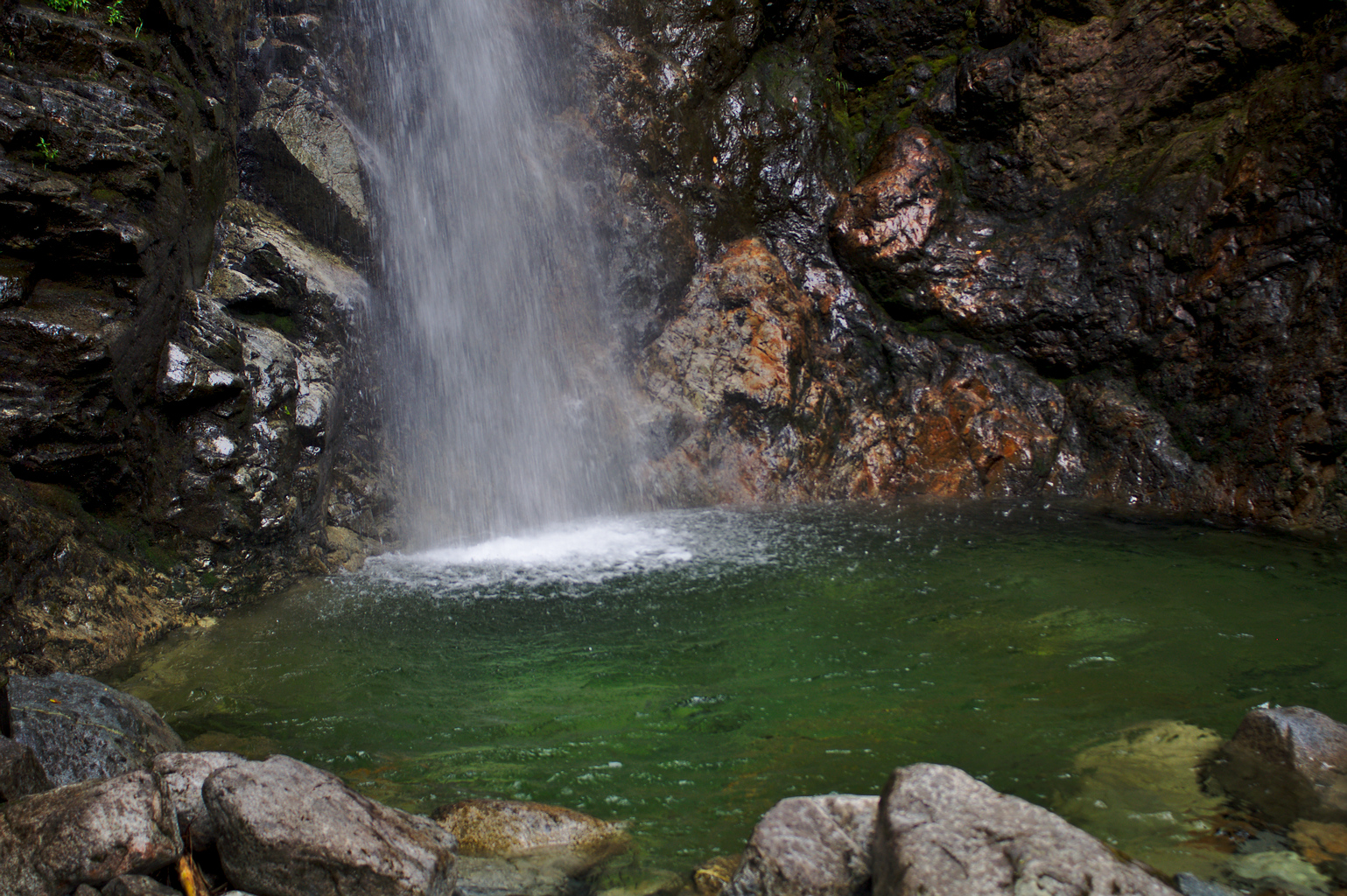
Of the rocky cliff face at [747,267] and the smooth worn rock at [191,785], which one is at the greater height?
the rocky cliff face at [747,267]

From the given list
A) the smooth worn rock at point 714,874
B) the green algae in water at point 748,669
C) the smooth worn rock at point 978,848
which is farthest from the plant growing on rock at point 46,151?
the smooth worn rock at point 978,848

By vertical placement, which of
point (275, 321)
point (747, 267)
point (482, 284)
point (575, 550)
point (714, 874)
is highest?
point (747, 267)

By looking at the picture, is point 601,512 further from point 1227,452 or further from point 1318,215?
point 1318,215

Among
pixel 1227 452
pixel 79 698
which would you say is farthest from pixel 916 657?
pixel 1227 452

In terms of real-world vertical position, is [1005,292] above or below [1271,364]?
above

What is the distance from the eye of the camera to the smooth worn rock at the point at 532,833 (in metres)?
2.79

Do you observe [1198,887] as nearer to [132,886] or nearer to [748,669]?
[748,669]

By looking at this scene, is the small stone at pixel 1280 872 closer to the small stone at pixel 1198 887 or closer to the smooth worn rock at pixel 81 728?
the small stone at pixel 1198 887

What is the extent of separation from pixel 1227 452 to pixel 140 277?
34.7ft

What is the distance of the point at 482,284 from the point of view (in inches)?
372

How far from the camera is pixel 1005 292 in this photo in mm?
10109

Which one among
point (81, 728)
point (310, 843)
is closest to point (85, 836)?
point (310, 843)

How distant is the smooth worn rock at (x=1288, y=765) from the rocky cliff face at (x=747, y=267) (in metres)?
5.88

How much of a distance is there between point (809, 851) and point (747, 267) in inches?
356
